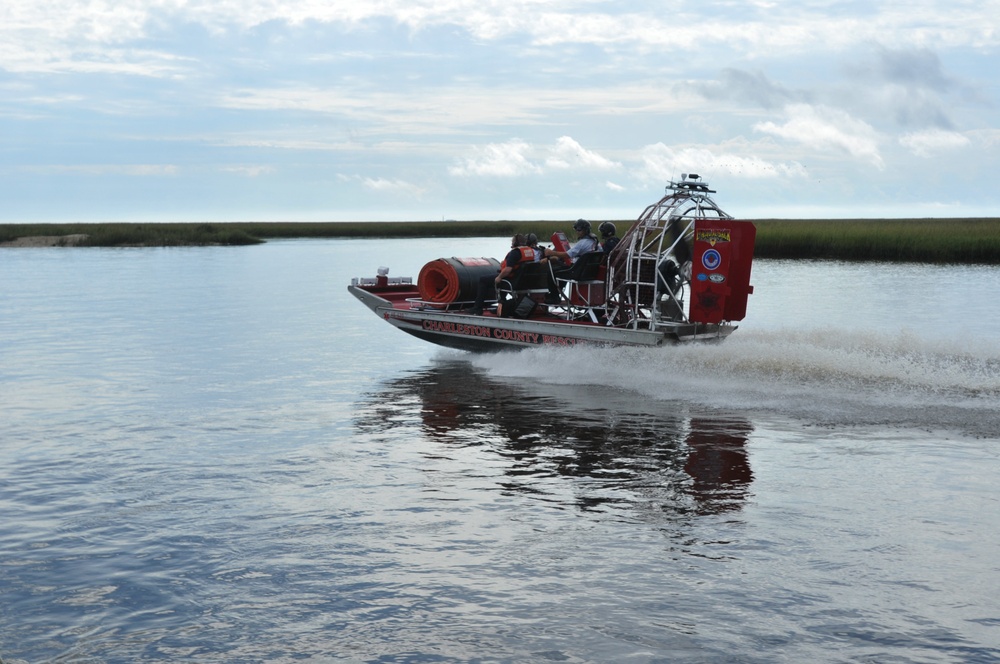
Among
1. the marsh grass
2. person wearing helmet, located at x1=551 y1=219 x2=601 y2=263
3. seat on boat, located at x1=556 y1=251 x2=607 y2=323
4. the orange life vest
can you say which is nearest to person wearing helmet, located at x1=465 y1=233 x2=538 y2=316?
the orange life vest

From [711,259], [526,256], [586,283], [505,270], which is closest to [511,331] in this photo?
[505,270]

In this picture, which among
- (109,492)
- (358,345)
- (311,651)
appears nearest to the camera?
(311,651)

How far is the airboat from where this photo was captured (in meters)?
12.8

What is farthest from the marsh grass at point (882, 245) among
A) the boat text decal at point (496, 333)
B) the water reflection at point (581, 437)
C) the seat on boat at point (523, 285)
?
the water reflection at point (581, 437)

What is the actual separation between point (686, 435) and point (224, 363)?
872cm

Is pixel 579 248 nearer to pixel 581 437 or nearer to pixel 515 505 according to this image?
pixel 581 437

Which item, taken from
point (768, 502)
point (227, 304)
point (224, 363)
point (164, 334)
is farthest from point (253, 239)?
point (768, 502)

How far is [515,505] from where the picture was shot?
25.1 feet

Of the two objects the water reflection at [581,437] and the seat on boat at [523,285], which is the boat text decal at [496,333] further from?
the water reflection at [581,437]

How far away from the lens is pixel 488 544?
6684 mm

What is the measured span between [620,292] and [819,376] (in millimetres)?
2936

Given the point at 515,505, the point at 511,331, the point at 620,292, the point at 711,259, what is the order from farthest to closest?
the point at 511,331, the point at 620,292, the point at 711,259, the point at 515,505

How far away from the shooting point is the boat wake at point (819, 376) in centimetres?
1087

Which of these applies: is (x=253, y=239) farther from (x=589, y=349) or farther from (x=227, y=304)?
(x=589, y=349)
